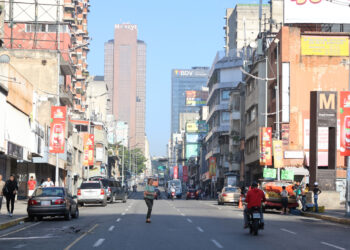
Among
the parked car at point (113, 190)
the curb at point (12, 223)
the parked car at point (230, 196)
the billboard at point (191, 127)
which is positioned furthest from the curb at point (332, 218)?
the billboard at point (191, 127)

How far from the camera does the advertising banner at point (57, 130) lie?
4544cm

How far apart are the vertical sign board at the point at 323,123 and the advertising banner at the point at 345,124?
5951 mm

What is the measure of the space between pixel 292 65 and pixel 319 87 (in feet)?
11.0

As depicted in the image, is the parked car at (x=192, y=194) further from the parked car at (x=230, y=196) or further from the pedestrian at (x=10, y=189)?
the pedestrian at (x=10, y=189)

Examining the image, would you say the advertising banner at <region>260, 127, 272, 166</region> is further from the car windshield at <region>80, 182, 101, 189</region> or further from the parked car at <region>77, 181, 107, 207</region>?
the car windshield at <region>80, 182, 101, 189</region>

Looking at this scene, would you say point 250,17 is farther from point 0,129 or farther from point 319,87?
point 0,129

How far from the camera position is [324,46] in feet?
202

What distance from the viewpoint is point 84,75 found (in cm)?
10056

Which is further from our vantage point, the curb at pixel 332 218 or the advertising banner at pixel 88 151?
the advertising banner at pixel 88 151

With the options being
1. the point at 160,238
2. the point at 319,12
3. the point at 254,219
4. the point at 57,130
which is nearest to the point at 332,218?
the point at 254,219

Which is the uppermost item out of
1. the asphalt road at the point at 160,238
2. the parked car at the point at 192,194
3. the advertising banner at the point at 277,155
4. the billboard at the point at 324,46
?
the billboard at the point at 324,46

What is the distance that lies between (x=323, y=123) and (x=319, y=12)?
25184 mm

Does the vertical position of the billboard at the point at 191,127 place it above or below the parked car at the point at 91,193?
above

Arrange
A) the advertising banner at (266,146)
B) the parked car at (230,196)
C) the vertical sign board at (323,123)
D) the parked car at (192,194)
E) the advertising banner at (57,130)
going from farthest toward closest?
1. the parked car at (192,194)
2. the advertising banner at (266,146)
3. the parked car at (230,196)
4. the advertising banner at (57,130)
5. the vertical sign board at (323,123)
